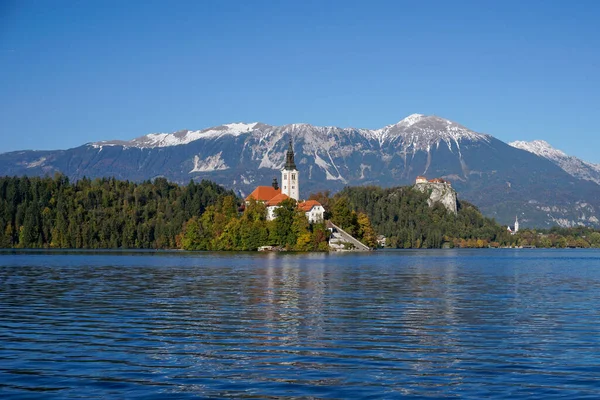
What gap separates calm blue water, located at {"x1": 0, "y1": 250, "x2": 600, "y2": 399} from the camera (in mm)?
22328

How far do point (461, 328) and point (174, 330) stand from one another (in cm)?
1272

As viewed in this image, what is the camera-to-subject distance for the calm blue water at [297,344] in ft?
73.3

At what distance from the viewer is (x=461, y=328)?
114 feet

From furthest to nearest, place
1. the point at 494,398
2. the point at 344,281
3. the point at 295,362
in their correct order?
the point at 344,281 → the point at 295,362 → the point at 494,398

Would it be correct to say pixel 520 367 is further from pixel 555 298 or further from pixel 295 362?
pixel 555 298

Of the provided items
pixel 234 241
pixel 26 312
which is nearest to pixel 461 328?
pixel 26 312

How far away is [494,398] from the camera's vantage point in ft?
68.6

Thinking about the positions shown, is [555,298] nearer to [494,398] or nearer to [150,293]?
[150,293]

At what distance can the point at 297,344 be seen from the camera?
29.8 meters

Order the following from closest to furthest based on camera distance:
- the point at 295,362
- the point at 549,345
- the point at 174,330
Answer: the point at 295,362 < the point at 549,345 < the point at 174,330

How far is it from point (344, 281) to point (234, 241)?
123 metres

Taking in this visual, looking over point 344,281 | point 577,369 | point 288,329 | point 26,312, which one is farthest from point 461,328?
point 344,281

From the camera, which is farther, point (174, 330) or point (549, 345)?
point (174, 330)

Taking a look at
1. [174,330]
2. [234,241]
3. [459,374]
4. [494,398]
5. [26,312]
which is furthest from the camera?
[234,241]
